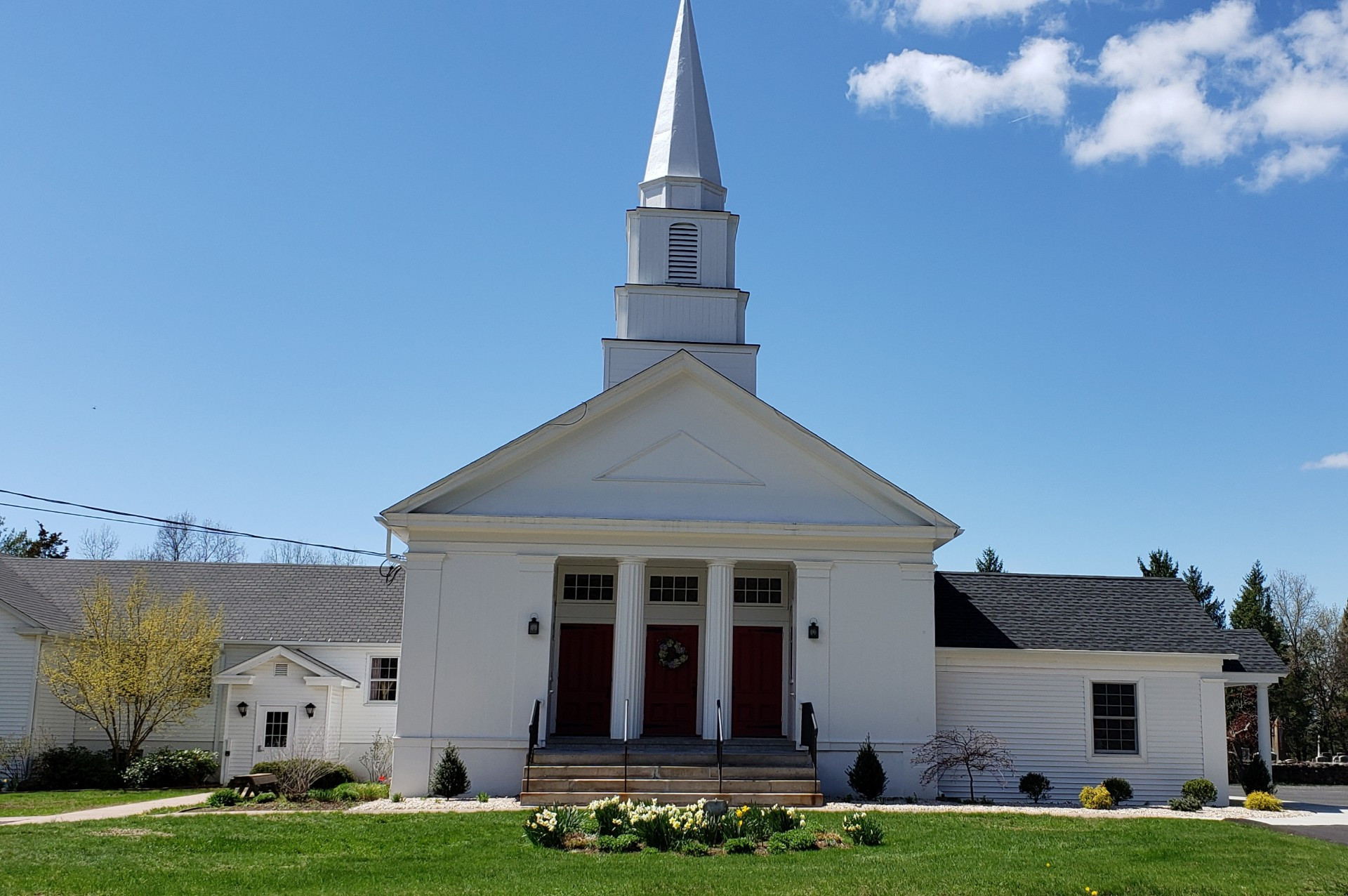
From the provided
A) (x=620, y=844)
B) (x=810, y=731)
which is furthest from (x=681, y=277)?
(x=620, y=844)

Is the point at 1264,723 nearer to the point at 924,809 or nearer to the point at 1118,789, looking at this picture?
the point at 1118,789

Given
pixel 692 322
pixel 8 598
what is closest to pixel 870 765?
pixel 692 322

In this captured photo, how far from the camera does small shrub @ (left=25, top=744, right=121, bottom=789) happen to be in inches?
1008

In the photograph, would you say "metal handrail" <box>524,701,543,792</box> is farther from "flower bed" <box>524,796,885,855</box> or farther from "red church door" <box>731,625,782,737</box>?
"flower bed" <box>524,796,885,855</box>

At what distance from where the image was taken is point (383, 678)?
90.4ft

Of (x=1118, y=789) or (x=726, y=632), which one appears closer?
(x=1118, y=789)

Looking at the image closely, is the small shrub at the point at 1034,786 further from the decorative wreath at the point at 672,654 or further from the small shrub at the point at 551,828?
the small shrub at the point at 551,828

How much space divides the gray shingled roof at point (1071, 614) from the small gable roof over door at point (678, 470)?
299cm

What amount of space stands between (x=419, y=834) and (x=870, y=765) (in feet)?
29.0

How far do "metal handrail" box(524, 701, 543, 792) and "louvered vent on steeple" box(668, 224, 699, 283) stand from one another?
425 inches

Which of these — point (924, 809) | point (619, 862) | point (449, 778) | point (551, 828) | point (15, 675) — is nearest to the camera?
point (619, 862)

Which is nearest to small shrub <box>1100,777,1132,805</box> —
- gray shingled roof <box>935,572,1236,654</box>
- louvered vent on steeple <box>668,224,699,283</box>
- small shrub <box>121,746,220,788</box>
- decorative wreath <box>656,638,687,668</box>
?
gray shingled roof <box>935,572,1236,654</box>

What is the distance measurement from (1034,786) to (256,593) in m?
20.7

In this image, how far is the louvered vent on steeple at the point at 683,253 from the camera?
2633 cm
